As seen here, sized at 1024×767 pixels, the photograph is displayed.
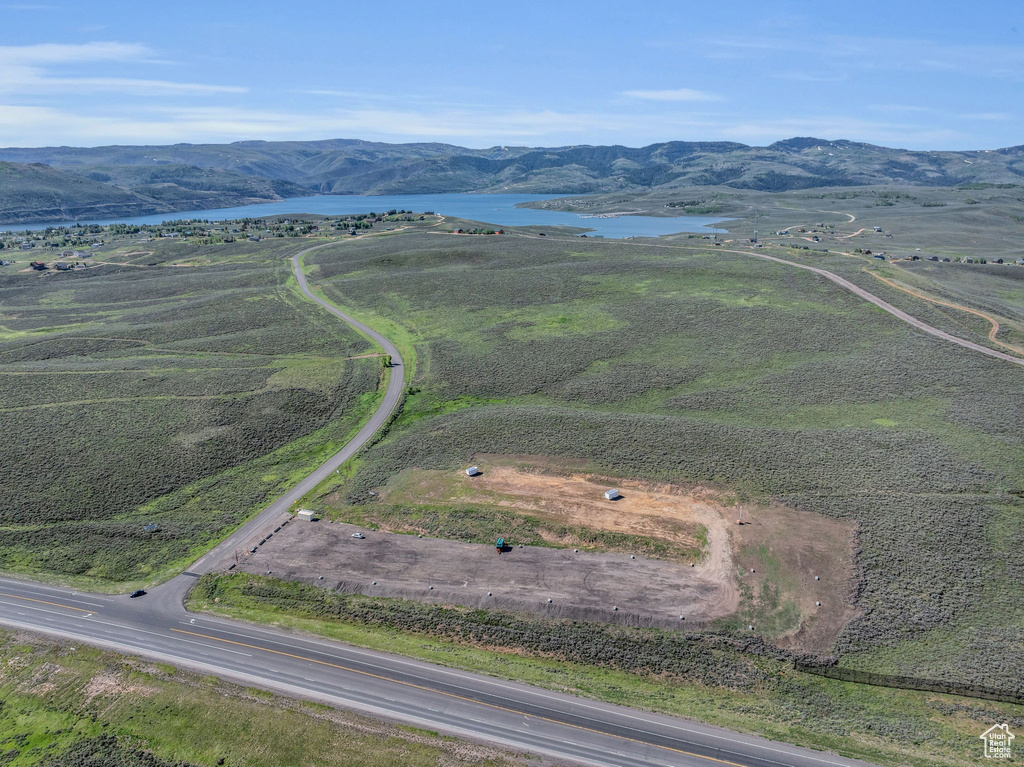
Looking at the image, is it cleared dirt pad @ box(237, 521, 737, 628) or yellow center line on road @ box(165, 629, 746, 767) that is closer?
yellow center line on road @ box(165, 629, 746, 767)

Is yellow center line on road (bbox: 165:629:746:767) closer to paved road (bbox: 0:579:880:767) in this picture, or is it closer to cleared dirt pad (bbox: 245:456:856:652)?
paved road (bbox: 0:579:880:767)

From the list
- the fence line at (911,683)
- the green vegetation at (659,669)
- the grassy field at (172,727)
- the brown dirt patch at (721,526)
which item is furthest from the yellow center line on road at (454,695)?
the brown dirt patch at (721,526)

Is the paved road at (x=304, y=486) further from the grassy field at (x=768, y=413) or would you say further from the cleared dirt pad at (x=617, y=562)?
the grassy field at (x=768, y=413)

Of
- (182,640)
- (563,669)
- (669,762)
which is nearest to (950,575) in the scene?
(669,762)

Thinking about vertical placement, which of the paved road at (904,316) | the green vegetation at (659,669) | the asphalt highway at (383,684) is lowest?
the asphalt highway at (383,684)

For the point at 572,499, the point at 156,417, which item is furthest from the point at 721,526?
the point at 156,417

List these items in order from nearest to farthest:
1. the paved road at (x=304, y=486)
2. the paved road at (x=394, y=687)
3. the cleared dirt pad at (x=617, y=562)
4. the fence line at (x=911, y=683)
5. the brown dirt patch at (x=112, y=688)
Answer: the paved road at (x=394, y=687) → the fence line at (x=911, y=683) → the brown dirt patch at (x=112, y=688) → the cleared dirt pad at (x=617, y=562) → the paved road at (x=304, y=486)

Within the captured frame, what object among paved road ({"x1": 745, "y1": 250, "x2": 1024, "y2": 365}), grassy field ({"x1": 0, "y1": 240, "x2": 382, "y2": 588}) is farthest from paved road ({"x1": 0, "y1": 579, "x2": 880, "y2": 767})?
paved road ({"x1": 745, "y1": 250, "x2": 1024, "y2": 365})

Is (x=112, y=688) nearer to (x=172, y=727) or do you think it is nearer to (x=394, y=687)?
(x=172, y=727)
